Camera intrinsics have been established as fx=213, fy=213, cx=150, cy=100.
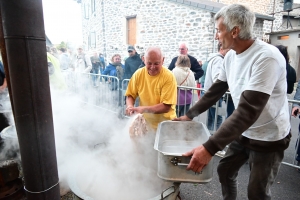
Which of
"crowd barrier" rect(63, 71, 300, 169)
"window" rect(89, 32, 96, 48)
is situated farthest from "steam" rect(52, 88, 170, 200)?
"window" rect(89, 32, 96, 48)

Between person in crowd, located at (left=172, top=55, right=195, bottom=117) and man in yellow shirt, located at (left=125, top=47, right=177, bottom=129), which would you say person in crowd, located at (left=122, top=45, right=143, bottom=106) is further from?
man in yellow shirt, located at (left=125, top=47, right=177, bottom=129)

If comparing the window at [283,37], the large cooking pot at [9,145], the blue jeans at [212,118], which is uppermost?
the window at [283,37]

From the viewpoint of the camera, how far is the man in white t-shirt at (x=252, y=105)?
150 centimetres

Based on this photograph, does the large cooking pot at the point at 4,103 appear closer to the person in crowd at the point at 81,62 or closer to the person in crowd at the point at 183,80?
the person in crowd at the point at 183,80

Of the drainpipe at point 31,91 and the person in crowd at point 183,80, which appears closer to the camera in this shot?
the drainpipe at point 31,91

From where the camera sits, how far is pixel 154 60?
2639 mm

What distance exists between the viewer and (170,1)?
11.8m

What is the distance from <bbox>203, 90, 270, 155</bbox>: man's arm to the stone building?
8.49 m

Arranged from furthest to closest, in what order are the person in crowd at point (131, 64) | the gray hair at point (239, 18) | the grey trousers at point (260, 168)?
the person in crowd at point (131, 64)
the grey trousers at point (260, 168)
the gray hair at point (239, 18)

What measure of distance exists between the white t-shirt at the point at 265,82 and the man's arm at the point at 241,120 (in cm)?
6

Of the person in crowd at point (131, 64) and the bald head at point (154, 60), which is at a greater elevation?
the bald head at point (154, 60)

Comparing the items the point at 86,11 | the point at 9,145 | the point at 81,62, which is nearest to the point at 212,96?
the point at 9,145

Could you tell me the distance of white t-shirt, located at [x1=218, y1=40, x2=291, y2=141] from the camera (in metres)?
1.54

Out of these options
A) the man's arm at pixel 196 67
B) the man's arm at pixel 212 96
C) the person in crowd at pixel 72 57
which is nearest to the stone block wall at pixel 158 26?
the person in crowd at pixel 72 57
